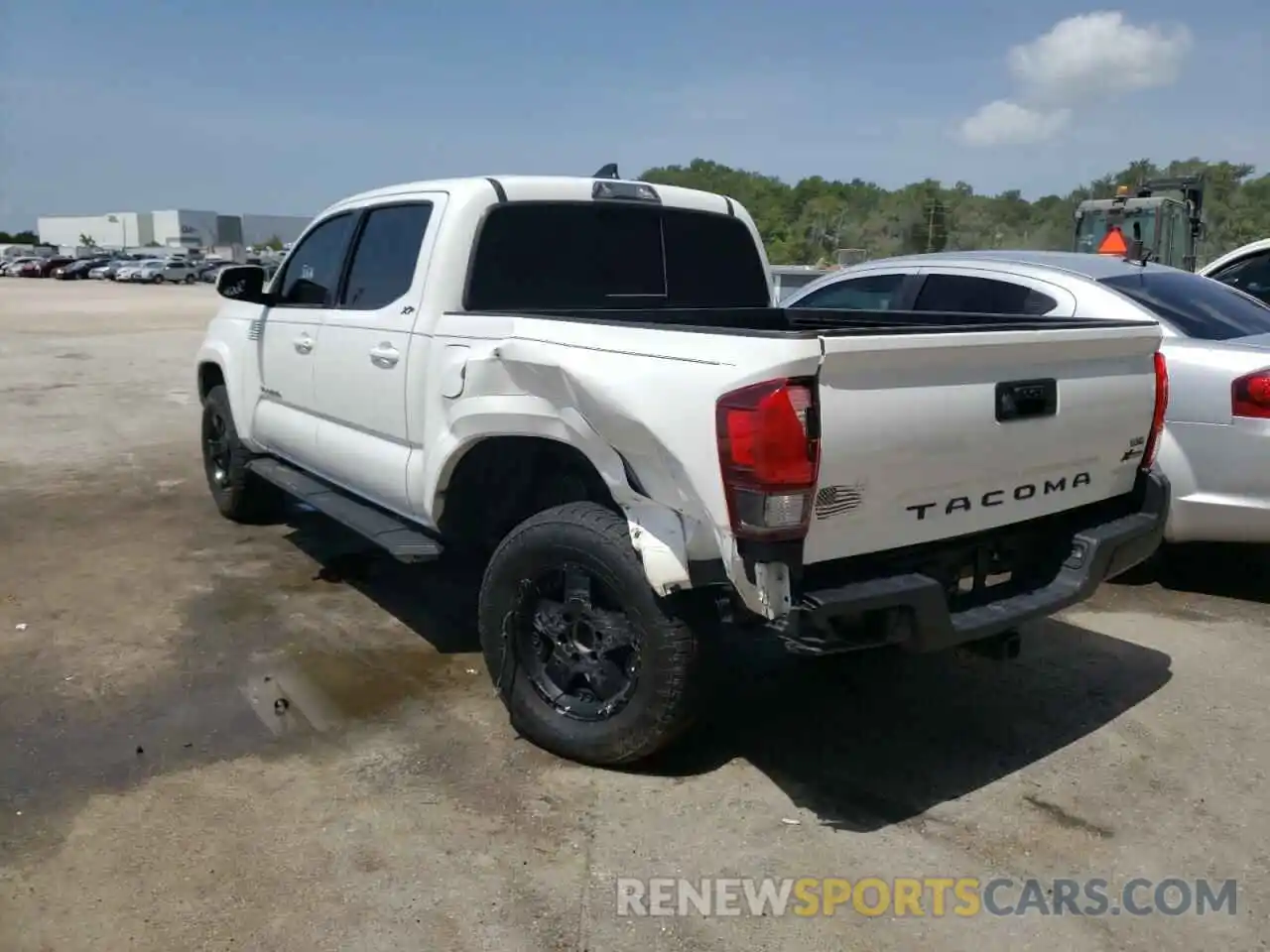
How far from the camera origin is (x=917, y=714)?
13.8ft

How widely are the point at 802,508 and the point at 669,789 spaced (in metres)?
1.20

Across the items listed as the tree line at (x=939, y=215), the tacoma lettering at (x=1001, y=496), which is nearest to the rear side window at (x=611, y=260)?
the tacoma lettering at (x=1001, y=496)

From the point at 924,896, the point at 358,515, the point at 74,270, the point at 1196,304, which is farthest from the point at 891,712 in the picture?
the point at 74,270

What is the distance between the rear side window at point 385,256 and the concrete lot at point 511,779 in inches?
60.4

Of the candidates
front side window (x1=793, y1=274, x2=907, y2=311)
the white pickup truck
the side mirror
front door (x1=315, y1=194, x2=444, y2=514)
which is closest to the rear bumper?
the white pickup truck

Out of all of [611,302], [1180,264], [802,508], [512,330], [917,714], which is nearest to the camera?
[802,508]

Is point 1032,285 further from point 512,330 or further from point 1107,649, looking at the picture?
point 512,330

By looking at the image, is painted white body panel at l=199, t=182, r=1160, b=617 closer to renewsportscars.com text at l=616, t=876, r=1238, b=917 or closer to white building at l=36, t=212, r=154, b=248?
renewsportscars.com text at l=616, t=876, r=1238, b=917

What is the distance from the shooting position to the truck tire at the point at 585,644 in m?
3.38

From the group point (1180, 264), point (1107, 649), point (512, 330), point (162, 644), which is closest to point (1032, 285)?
point (1107, 649)

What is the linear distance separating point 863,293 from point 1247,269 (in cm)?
408

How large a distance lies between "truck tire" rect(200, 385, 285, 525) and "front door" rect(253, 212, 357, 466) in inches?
22.8

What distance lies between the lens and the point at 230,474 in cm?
679

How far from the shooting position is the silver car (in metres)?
4.92
